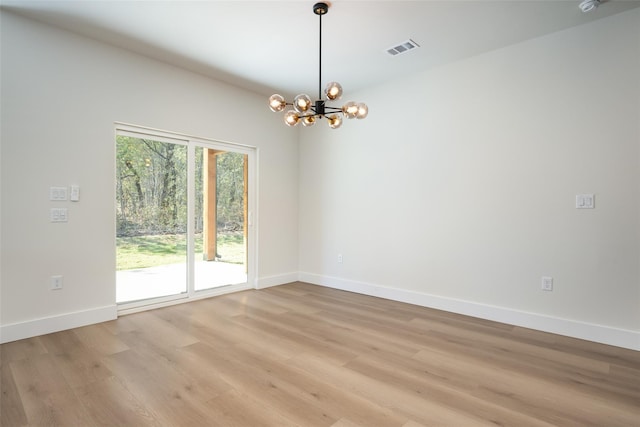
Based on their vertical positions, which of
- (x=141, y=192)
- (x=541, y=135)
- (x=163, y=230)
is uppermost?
(x=541, y=135)

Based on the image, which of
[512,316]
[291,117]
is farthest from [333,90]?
[512,316]

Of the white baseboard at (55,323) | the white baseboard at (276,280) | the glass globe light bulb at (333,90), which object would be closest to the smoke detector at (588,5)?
the glass globe light bulb at (333,90)

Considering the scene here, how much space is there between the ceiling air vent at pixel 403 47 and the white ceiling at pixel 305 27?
0.07m

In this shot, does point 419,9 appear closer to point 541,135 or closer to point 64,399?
point 541,135

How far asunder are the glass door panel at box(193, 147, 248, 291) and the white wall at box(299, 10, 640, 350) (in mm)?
1562

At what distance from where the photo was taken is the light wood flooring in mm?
1964

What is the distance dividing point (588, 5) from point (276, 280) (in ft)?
15.7

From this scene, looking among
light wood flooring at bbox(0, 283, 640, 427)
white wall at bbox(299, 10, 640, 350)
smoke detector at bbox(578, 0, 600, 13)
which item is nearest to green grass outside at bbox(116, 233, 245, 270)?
light wood flooring at bbox(0, 283, 640, 427)

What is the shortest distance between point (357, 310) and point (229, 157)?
9.10 feet

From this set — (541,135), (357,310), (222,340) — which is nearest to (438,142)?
(541,135)

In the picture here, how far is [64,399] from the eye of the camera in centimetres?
211

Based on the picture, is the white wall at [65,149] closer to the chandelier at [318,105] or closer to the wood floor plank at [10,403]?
the wood floor plank at [10,403]

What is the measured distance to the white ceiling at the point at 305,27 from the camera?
113 inches

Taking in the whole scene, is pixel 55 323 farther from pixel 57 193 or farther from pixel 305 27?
pixel 305 27
